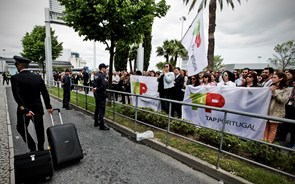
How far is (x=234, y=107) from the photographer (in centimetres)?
477

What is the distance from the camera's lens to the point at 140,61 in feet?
38.5

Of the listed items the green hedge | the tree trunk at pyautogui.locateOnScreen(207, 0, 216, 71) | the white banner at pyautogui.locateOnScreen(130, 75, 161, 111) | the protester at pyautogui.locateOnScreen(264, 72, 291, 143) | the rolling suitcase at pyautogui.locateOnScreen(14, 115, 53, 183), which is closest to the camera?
the rolling suitcase at pyautogui.locateOnScreen(14, 115, 53, 183)

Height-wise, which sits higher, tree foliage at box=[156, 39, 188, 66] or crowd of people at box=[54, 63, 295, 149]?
tree foliage at box=[156, 39, 188, 66]

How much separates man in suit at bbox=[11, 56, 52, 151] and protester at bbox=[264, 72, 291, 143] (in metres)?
5.14

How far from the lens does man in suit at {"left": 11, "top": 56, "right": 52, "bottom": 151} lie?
3.14m

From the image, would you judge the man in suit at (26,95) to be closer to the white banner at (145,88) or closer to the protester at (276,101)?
the white banner at (145,88)

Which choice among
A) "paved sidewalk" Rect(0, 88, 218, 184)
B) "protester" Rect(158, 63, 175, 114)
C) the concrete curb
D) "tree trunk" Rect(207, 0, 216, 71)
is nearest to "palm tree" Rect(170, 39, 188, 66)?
"tree trunk" Rect(207, 0, 216, 71)

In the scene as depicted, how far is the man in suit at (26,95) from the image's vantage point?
3137 millimetres

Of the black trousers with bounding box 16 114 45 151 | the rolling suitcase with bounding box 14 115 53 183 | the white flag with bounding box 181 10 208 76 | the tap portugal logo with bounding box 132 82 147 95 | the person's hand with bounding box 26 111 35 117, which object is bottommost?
the rolling suitcase with bounding box 14 115 53 183

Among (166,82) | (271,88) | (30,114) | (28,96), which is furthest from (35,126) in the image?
(271,88)

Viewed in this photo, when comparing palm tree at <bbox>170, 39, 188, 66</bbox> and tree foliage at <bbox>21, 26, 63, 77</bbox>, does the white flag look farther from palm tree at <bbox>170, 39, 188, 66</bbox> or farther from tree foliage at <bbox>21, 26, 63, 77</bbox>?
palm tree at <bbox>170, 39, 188, 66</bbox>

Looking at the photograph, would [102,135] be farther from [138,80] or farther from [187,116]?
[138,80]

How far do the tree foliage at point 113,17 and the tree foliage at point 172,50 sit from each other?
1220 inches

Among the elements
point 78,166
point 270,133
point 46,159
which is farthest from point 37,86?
point 270,133
